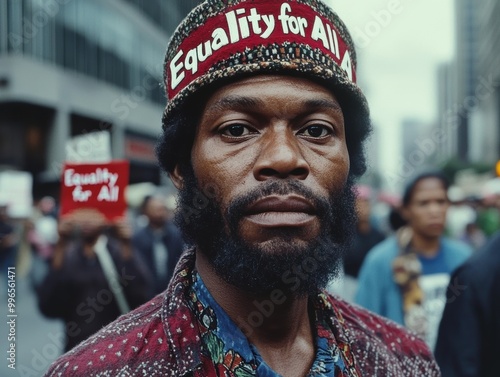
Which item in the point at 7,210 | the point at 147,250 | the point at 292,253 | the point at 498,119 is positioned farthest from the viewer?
the point at 498,119

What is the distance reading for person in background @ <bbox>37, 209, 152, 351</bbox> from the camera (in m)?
4.52

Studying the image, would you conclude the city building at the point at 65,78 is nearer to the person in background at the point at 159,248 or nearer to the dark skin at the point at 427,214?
the person in background at the point at 159,248

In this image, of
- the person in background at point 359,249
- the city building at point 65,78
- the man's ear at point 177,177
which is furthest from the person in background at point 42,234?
the man's ear at point 177,177

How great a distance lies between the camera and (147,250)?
7.21 meters

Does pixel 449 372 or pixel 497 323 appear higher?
pixel 497 323

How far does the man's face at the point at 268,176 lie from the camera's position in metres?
1.71

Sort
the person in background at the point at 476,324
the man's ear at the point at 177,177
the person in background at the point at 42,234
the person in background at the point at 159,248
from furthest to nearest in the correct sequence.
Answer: the person in background at the point at 42,234 → the person in background at the point at 159,248 → the person in background at the point at 476,324 → the man's ear at the point at 177,177

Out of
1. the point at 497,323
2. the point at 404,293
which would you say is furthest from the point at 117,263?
Result: the point at 497,323

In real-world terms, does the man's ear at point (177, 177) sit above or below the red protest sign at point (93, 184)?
below

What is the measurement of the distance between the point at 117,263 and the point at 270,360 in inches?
127

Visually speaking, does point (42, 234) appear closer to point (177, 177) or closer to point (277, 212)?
point (177, 177)

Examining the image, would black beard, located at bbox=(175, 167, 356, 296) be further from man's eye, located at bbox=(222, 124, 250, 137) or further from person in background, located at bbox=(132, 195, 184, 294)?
person in background, located at bbox=(132, 195, 184, 294)

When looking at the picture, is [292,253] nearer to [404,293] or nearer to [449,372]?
[449,372]

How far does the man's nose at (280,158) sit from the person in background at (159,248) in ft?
16.4
